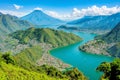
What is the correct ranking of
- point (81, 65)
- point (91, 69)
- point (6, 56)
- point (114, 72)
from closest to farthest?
point (114, 72), point (6, 56), point (91, 69), point (81, 65)

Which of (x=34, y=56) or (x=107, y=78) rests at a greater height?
(x=107, y=78)

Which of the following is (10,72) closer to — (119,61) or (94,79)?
(119,61)

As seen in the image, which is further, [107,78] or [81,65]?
[81,65]

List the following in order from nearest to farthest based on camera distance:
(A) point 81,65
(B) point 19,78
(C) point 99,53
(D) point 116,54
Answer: (B) point 19,78, (A) point 81,65, (D) point 116,54, (C) point 99,53

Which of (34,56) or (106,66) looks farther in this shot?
(34,56)

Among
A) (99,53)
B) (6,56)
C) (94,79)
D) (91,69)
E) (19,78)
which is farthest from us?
(99,53)

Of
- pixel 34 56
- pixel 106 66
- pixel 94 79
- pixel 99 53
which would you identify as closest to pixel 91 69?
pixel 94 79

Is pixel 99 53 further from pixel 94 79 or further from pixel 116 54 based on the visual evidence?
pixel 94 79

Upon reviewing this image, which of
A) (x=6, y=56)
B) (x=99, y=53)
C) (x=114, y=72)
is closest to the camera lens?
(x=114, y=72)

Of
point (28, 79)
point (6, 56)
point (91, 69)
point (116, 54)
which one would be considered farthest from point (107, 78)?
point (116, 54)
